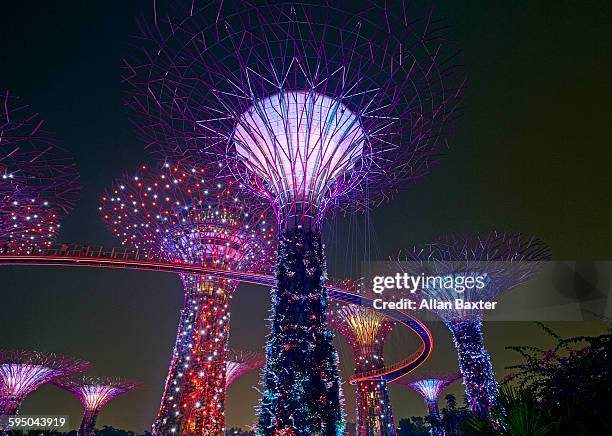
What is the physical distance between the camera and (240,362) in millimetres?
31641

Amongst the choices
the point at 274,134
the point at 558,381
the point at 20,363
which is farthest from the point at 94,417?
the point at 558,381

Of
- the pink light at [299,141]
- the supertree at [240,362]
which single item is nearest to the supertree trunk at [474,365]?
the pink light at [299,141]

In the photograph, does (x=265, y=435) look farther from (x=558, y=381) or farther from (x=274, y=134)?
(x=274, y=134)

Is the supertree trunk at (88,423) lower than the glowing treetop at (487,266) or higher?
lower

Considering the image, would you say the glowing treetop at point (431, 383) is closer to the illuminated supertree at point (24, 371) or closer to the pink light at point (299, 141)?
the illuminated supertree at point (24, 371)

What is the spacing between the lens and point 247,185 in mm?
13273

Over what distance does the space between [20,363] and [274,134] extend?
31760 mm

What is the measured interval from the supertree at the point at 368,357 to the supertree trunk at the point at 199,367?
9.80 meters

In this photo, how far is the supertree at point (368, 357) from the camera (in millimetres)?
25359

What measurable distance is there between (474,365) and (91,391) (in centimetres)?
3809

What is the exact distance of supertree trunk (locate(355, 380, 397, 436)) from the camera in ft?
82.0

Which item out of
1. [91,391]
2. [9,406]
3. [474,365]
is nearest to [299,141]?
[474,365]

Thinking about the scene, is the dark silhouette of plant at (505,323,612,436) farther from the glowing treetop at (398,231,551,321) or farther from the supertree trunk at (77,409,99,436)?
the supertree trunk at (77,409,99,436)

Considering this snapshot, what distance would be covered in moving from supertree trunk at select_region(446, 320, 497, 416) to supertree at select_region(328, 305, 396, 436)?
9013 mm
